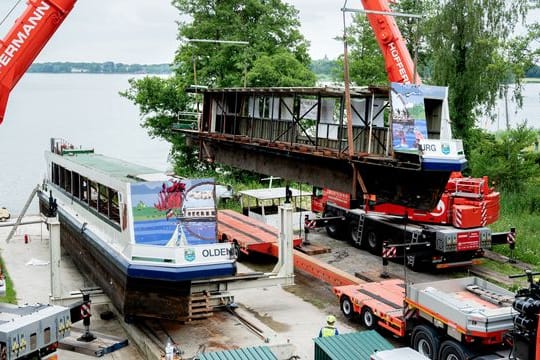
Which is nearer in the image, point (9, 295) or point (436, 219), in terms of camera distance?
point (9, 295)

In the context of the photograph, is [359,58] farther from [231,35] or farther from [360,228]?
[360,228]

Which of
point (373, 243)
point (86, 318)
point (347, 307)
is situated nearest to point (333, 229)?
Answer: point (373, 243)

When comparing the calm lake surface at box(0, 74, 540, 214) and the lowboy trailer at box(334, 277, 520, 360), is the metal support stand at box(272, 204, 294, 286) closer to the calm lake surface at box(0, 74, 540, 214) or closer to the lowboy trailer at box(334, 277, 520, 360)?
the lowboy trailer at box(334, 277, 520, 360)

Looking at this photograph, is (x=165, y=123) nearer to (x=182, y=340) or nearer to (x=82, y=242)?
(x=82, y=242)

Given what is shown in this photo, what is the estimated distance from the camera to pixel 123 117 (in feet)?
339

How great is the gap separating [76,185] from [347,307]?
8.14m

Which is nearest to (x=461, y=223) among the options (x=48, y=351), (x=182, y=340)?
(x=182, y=340)

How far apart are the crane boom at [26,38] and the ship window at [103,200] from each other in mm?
2722

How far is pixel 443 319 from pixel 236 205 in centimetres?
1690

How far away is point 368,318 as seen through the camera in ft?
44.9

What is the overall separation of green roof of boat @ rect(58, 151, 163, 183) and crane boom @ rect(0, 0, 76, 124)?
287cm

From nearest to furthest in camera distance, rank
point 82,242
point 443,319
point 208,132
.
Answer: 1. point 443,319
2. point 82,242
3. point 208,132

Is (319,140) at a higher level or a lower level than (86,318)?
higher

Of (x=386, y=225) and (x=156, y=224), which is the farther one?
(x=386, y=225)
